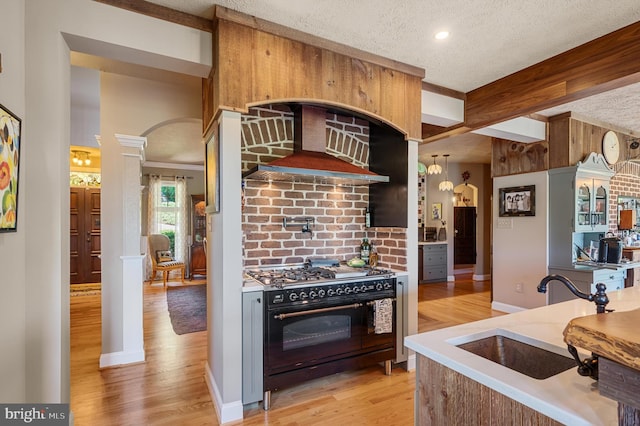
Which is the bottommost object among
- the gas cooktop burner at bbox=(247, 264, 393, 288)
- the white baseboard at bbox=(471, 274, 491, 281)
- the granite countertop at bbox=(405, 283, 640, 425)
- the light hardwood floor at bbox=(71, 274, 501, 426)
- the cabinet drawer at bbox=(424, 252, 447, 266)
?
the white baseboard at bbox=(471, 274, 491, 281)

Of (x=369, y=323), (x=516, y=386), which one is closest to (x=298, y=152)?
(x=369, y=323)

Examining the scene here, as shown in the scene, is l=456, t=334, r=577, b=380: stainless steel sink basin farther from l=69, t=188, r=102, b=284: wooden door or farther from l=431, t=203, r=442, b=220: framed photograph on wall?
l=69, t=188, r=102, b=284: wooden door

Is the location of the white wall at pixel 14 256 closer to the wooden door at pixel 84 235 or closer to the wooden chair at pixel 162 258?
the wooden chair at pixel 162 258

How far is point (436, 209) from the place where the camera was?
745 cm

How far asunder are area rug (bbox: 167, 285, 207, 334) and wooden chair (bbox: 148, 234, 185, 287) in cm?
40

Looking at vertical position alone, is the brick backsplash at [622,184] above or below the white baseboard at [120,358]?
above

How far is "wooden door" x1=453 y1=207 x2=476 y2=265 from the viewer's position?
303 inches

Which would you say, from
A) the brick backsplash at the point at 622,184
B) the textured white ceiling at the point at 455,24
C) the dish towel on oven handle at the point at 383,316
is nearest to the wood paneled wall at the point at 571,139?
the brick backsplash at the point at 622,184

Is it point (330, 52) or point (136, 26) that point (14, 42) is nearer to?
point (136, 26)

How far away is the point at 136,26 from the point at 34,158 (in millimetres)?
1006

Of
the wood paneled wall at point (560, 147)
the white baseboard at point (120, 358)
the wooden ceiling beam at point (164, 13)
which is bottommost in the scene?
the white baseboard at point (120, 358)

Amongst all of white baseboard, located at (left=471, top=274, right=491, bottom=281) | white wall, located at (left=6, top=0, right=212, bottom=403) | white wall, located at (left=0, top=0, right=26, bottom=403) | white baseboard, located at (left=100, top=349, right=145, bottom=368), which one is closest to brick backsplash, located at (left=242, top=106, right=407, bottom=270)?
white wall, located at (left=6, top=0, right=212, bottom=403)

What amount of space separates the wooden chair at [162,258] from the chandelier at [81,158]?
6.07 ft

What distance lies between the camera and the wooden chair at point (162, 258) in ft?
21.6
